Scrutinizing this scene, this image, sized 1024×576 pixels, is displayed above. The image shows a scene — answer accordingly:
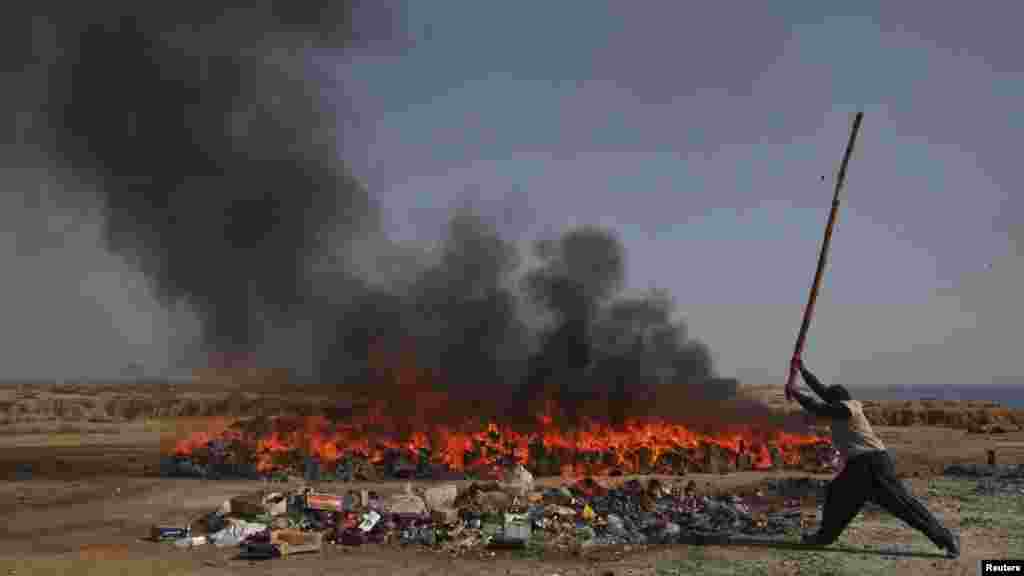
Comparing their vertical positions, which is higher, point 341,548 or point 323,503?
point 323,503

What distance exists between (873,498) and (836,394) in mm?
1567

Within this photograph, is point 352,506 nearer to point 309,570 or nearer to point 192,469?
point 309,570

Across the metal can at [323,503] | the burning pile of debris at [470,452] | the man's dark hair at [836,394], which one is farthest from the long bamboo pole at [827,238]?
the burning pile of debris at [470,452]

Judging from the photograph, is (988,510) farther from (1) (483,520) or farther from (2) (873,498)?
(1) (483,520)

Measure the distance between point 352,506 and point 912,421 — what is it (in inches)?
1992

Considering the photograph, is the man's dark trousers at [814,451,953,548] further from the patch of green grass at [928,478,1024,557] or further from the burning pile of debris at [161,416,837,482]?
the burning pile of debris at [161,416,837,482]

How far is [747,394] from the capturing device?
3434 cm

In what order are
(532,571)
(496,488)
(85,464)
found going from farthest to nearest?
(85,464) → (496,488) → (532,571)

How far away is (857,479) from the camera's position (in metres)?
10.8

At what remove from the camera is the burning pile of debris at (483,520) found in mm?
12352

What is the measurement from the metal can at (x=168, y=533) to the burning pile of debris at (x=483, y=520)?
18 millimetres

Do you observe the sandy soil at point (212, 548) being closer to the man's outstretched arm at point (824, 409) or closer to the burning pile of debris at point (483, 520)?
the burning pile of debris at point (483, 520)

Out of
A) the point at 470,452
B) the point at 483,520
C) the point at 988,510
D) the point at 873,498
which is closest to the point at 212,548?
the point at 483,520

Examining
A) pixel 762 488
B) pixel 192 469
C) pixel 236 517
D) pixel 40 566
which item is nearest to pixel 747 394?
pixel 762 488
